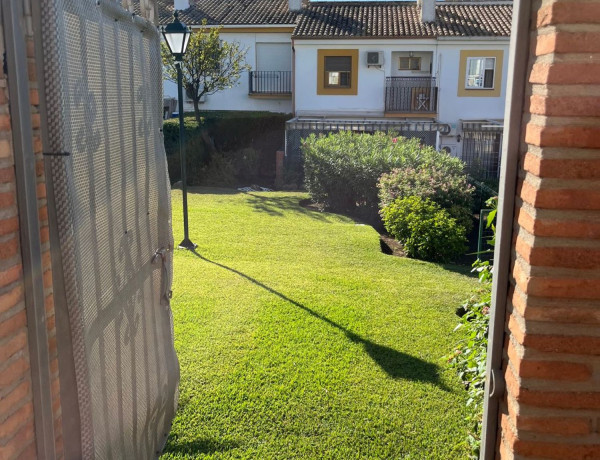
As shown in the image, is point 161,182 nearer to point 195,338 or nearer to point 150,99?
point 150,99

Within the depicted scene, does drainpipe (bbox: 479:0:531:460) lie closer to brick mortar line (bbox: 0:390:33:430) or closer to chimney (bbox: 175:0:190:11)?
brick mortar line (bbox: 0:390:33:430)

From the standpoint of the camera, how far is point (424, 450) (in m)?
4.03

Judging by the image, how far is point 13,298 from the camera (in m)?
2.09

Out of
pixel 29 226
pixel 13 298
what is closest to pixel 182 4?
pixel 29 226

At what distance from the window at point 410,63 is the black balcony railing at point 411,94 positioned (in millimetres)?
792

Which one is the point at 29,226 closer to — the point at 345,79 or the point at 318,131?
the point at 318,131

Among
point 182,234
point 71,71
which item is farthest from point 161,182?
point 182,234

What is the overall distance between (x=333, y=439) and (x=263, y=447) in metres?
0.48

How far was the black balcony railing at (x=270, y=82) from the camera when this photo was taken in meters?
26.6

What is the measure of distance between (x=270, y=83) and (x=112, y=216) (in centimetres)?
2480

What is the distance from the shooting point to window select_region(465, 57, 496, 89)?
24.1m

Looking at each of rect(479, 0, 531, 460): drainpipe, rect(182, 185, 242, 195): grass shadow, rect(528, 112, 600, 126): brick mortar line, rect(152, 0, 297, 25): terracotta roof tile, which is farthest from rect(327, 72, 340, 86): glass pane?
rect(528, 112, 600, 126): brick mortar line

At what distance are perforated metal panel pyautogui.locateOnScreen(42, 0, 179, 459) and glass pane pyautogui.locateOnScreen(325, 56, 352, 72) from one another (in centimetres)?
2183

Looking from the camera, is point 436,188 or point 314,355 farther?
point 436,188
